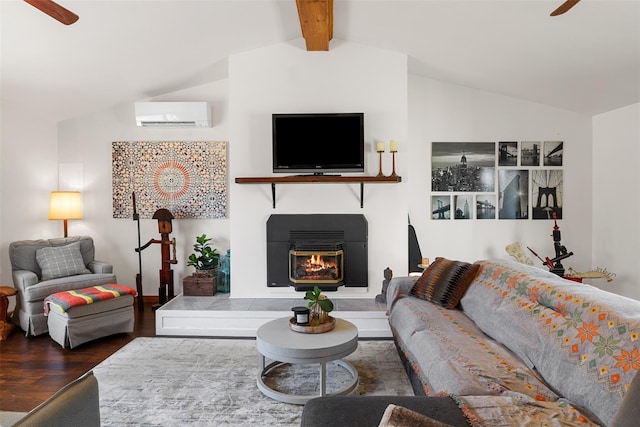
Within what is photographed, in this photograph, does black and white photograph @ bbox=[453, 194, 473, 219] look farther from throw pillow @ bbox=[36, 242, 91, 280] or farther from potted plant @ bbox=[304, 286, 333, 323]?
throw pillow @ bbox=[36, 242, 91, 280]

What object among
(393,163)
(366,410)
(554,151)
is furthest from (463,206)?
(366,410)

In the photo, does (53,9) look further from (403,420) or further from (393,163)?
(393,163)

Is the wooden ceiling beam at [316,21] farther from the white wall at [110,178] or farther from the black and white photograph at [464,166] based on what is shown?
the black and white photograph at [464,166]

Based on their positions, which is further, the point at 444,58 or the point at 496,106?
the point at 496,106

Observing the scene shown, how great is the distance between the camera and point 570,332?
65.3 inches

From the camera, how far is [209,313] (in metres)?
3.78

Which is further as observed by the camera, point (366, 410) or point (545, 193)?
point (545, 193)

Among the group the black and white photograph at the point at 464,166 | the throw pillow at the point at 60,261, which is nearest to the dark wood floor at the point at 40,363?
the throw pillow at the point at 60,261

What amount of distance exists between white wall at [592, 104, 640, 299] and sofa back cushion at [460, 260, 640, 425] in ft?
8.11

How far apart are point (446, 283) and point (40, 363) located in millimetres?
3216

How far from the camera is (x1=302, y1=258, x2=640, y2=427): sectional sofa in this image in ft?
4.45

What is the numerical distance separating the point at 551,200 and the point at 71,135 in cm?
597

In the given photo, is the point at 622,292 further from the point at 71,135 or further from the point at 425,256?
the point at 71,135

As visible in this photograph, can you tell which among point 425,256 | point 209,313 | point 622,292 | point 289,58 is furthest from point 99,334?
point 622,292
